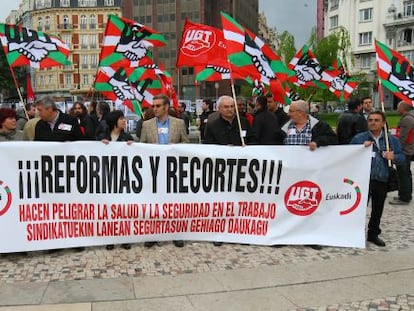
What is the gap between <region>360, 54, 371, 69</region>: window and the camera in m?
69.6

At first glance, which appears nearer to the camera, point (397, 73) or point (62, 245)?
point (62, 245)

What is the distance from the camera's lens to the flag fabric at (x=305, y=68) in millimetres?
12766

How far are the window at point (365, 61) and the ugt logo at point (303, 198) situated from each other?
68973 mm

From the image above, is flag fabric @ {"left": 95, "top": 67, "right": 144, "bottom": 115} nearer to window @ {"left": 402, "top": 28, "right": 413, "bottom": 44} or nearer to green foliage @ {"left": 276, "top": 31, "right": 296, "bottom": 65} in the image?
green foliage @ {"left": 276, "top": 31, "right": 296, "bottom": 65}

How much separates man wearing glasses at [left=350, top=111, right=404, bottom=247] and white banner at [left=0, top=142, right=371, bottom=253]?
15 cm

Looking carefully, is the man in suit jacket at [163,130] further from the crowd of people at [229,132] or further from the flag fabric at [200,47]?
the flag fabric at [200,47]

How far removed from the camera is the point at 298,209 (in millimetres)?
5844

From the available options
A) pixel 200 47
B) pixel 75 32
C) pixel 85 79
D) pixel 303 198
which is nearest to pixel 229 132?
pixel 303 198

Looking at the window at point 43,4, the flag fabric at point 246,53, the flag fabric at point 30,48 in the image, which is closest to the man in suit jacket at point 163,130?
the flag fabric at point 246,53

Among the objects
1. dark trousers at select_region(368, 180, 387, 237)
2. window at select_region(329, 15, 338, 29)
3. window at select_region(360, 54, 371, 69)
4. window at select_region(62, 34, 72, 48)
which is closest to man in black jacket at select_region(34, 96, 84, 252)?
dark trousers at select_region(368, 180, 387, 237)

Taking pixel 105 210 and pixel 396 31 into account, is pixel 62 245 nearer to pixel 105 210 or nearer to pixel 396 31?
pixel 105 210

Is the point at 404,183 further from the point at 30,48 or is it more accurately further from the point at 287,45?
the point at 287,45

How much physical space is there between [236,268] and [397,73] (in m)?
3.72

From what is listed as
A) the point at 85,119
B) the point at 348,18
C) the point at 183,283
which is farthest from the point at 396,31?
the point at 183,283
